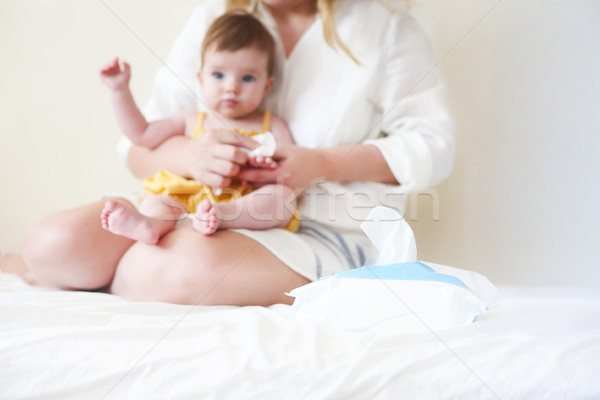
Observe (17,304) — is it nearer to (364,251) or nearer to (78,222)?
(78,222)

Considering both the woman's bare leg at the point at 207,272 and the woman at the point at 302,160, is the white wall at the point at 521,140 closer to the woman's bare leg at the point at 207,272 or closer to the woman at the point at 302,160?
the woman at the point at 302,160

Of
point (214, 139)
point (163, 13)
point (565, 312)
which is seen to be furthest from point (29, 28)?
point (565, 312)

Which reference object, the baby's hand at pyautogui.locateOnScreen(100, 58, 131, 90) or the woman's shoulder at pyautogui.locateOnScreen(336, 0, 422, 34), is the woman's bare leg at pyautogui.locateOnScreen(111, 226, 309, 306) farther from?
the woman's shoulder at pyautogui.locateOnScreen(336, 0, 422, 34)

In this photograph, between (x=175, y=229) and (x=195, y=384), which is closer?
(x=195, y=384)

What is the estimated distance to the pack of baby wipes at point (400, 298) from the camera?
61 cm

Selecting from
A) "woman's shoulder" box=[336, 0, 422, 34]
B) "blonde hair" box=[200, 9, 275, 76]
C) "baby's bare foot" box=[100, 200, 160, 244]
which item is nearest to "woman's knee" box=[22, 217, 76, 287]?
"baby's bare foot" box=[100, 200, 160, 244]

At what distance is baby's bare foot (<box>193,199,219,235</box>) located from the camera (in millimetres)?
784

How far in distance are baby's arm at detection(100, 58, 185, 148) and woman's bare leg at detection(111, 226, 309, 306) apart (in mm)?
295

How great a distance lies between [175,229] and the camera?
0.84 meters

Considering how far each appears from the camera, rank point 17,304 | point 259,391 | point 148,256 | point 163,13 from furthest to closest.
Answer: point 163,13
point 148,256
point 17,304
point 259,391

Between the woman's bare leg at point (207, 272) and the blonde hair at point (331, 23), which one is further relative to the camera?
the blonde hair at point (331, 23)

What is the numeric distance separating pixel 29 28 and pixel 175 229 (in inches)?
31.0

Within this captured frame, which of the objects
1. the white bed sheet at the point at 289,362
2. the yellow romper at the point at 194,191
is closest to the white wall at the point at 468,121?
the yellow romper at the point at 194,191

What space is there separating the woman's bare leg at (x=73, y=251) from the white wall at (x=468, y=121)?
508 mm
